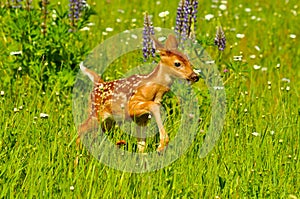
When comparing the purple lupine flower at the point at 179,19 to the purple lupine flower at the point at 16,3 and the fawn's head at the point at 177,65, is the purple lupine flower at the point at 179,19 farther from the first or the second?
the purple lupine flower at the point at 16,3

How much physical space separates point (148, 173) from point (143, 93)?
0.68m

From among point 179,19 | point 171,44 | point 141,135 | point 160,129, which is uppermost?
point 171,44

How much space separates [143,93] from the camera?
179 inches

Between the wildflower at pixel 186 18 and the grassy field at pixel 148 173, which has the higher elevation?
the wildflower at pixel 186 18

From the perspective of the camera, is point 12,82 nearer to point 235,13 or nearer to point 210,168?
point 210,168

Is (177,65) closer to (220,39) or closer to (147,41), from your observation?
(147,41)

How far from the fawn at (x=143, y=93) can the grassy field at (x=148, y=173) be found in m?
0.27

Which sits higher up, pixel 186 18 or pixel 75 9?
pixel 186 18

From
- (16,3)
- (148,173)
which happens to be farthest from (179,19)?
(148,173)

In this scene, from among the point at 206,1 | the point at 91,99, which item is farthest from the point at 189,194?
the point at 206,1

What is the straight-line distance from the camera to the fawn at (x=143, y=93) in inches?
177

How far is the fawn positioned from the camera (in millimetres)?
4500

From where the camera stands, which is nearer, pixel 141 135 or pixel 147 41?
pixel 141 135

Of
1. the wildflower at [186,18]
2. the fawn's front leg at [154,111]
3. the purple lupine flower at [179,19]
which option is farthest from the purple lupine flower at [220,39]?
the fawn's front leg at [154,111]
